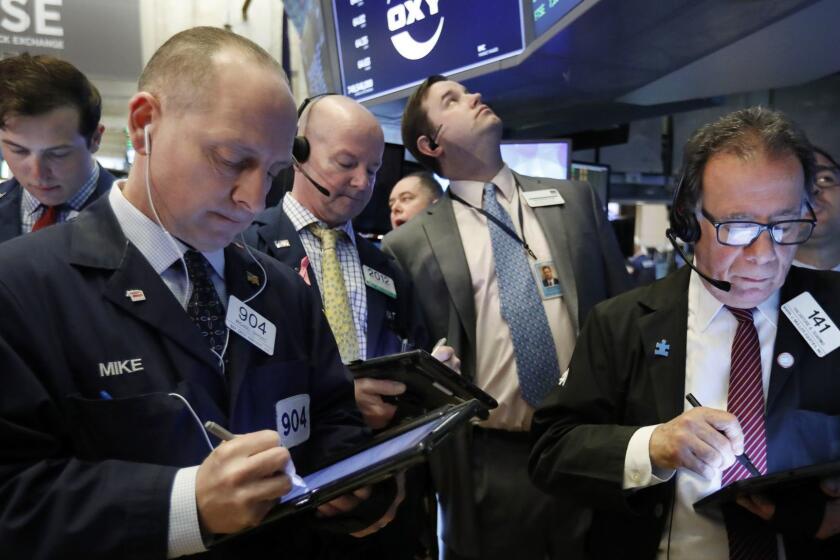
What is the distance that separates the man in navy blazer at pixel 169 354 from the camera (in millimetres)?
1031

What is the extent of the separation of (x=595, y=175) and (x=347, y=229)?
2.85 metres

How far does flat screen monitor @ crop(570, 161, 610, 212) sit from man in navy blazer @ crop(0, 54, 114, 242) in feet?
9.85

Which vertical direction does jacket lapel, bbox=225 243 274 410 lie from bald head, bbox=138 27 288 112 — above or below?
below

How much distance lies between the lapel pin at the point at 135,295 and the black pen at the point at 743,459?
3.49 ft

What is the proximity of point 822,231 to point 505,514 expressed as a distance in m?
1.51

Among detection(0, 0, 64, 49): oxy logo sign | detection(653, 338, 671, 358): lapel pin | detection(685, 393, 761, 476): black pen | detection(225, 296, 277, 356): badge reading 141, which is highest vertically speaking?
detection(0, 0, 64, 49): oxy logo sign

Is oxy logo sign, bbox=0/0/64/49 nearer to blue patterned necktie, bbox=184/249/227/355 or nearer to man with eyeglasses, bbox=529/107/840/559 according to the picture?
blue patterned necktie, bbox=184/249/227/355

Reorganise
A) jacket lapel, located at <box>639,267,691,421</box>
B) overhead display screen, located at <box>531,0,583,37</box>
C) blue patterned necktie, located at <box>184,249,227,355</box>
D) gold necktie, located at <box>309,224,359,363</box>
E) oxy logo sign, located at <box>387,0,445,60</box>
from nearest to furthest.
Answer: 1. blue patterned necktie, located at <box>184,249,227,355</box>
2. jacket lapel, located at <box>639,267,691,421</box>
3. gold necktie, located at <box>309,224,359,363</box>
4. overhead display screen, located at <box>531,0,583,37</box>
5. oxy logo sign, located at <box>387,0,445,60</box>

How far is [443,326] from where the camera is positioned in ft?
8.02

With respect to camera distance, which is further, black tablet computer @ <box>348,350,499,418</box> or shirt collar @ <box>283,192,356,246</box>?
shirt collar @ <box>283,192,356,246</box>

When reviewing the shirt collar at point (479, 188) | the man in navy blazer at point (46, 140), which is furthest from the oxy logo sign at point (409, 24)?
the man in navy blazer at point (46, 140)

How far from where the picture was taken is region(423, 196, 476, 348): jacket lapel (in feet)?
8.04

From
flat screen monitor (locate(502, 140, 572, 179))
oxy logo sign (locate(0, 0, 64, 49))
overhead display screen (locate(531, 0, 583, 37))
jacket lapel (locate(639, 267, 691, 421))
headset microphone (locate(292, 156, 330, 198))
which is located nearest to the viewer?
jacket lapel (locate(639, 267, 691, 421))

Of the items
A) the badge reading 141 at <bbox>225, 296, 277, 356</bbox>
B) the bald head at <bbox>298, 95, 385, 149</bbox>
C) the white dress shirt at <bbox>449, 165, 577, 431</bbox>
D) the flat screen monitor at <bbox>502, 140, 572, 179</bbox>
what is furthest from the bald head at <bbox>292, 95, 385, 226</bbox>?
the flat screen monitor at <bbox>502, 140, 572, 179</bbox>
